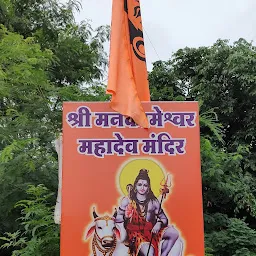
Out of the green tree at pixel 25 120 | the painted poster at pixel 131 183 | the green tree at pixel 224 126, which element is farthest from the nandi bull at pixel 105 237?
the green tree at pixel 224 126

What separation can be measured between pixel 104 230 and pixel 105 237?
5 cm

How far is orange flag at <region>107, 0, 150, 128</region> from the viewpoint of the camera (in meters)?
3.29

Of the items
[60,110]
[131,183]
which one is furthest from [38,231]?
[60,110]

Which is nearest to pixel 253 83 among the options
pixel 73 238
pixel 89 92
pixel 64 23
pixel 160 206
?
pixel 89 92

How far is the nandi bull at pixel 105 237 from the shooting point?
301 cm

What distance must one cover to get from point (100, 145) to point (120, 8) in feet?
3.98

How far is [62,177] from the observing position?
309 cm

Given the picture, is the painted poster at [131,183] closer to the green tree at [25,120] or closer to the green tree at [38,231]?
the green tree at [38,231]

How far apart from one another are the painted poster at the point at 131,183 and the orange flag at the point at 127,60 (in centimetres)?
14

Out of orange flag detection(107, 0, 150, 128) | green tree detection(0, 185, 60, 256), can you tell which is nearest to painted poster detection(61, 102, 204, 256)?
orange flag detection(107, 0, 150, 128)

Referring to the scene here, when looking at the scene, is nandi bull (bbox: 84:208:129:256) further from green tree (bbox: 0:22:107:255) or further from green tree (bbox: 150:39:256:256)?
green tree (bbox: 150:39:256:256)

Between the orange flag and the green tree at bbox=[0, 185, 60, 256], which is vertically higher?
the orange flag

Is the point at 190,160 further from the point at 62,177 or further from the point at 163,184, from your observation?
the point at 62,177

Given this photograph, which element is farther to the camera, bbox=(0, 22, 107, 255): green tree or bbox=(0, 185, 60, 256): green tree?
bbox=(0, 22, 107, 255): green tree
